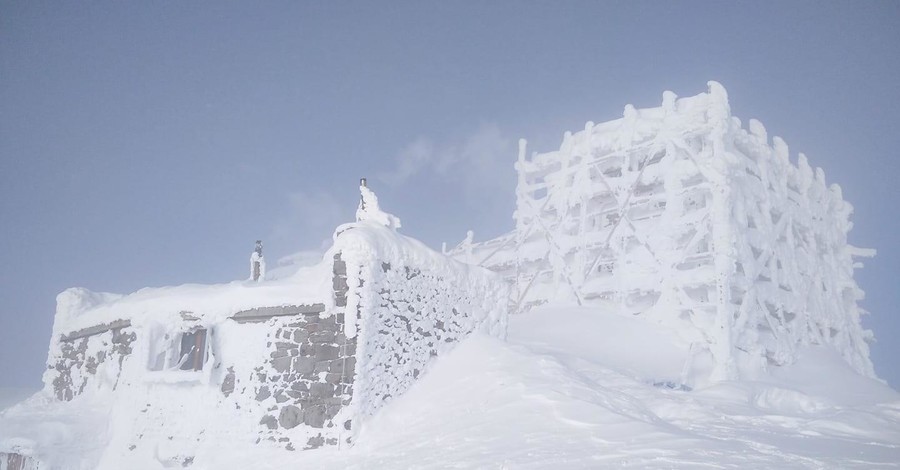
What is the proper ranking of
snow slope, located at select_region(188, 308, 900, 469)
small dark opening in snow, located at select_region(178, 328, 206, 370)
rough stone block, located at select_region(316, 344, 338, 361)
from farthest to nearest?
1. small dark opening in snow, located at select_region(178, 328, 206, 370)
2. rough stone block, located at select_region(316, 344, 338, 361)
3. snow slope, located at select_region(188, 308, 900, 469)

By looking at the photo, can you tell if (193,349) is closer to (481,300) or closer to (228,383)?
(228,383)

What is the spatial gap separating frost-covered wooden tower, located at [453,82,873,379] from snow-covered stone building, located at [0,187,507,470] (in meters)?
7.44

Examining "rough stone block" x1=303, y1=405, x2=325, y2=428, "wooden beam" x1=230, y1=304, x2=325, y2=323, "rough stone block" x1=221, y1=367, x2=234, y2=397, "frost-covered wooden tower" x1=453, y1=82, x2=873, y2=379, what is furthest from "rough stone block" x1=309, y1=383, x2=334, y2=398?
"frost-covered wooden tower" x1=453, y1=82, x2=873, y2=379

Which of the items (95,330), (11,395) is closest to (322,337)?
(95,330)

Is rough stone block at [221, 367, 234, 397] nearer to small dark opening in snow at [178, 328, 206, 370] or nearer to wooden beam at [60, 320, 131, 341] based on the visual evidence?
small dark opening in snow at [178, 328, 206, 370]

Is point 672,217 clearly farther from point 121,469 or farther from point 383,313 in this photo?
point 121,469

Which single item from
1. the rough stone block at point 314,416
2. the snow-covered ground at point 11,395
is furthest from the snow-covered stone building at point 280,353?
the snow-covered ground at point 11,395

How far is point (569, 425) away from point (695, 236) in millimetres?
11241

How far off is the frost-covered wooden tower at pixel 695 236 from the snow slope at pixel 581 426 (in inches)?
239

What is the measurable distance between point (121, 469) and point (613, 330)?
12.5 m

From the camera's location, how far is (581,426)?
7.29 m

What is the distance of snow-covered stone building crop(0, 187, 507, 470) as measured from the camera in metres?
9.51

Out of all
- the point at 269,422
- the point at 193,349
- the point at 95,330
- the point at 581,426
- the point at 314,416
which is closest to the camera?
the point at 581,426

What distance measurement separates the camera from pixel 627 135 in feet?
64.4
